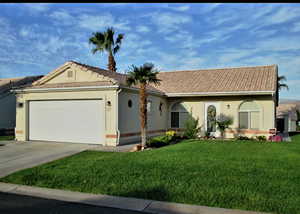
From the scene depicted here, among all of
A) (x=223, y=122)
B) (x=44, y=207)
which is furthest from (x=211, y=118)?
(x=44, y=207)

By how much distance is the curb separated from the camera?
475 centimetres

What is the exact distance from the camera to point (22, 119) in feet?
48.0

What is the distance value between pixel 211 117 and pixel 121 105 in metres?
6.93

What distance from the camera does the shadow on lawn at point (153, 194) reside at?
17.7 feet

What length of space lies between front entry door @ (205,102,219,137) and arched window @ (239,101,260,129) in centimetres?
159

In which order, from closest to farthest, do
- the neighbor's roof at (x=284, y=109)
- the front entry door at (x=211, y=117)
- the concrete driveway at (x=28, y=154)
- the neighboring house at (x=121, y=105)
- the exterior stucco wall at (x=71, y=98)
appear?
the concrete driveway at (x=28, y=154) → the exterior stucco wall at (x=71, y=98) → the neighboring house at (x=121, y=105) → the front entry door at (x=211, y=117) → the neighbor's roof at (x=284, y=109)

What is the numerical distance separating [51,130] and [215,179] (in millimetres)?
10697

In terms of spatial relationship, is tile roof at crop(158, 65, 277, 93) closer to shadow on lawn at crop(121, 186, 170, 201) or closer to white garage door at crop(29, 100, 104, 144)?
white garage door at crop(29, 100, 104, 144)

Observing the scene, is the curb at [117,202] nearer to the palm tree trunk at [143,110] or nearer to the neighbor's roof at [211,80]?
the palm tree trunk at [143,110]

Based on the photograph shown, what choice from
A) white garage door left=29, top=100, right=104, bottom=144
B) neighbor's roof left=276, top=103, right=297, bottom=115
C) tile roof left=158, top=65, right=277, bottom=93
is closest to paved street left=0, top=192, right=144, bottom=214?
white garage door left=29, top=100, right=104, bottom=144

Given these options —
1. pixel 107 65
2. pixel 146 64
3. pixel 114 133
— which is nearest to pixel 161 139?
pixel 114 133

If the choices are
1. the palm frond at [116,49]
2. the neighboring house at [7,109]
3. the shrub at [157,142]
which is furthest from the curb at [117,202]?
the palm frond at [116,49]

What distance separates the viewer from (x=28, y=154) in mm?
10477

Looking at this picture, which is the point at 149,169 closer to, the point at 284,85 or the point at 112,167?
the point at 112,167
